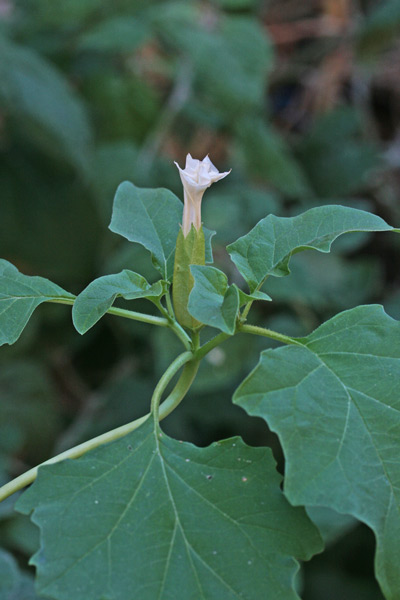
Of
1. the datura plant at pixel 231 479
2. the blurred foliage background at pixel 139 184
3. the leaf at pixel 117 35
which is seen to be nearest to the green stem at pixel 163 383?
the datura plant at pixel 231 479

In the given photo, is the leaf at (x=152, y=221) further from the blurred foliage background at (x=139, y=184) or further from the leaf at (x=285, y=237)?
the blurred foliage background at (x=139, y=184)

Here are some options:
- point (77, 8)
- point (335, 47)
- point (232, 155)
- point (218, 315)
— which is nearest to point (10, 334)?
point (218, 315)

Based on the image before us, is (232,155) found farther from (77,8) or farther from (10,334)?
(10,334)

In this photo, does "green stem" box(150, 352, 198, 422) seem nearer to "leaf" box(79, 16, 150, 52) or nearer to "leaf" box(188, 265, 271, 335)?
"leaf" box(188, 265, 271, 335)

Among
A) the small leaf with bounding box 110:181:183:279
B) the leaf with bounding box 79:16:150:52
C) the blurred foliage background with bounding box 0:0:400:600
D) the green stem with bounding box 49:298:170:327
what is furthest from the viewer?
the leaf with bounding box 79:16:150:52

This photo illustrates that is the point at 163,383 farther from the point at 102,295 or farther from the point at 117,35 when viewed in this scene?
the point at 117,35

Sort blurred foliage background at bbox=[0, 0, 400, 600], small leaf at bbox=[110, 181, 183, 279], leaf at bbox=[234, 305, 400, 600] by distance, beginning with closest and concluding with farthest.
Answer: leaf at bbox=[234, 305, 400, 600], small leaf at bbox=[110, 181, 183, 279], blurred foliage background at bbox=[0, 0, 400, 600]

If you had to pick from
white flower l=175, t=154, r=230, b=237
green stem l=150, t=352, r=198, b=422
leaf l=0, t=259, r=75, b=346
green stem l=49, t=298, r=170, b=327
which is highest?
white flower l=175, t=154, r=230, b=237

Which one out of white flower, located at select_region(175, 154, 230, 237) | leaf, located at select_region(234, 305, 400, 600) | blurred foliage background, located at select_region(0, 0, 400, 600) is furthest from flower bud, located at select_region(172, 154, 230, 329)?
blurred foliage background, located at select_region(0, 0, 400, 600)
